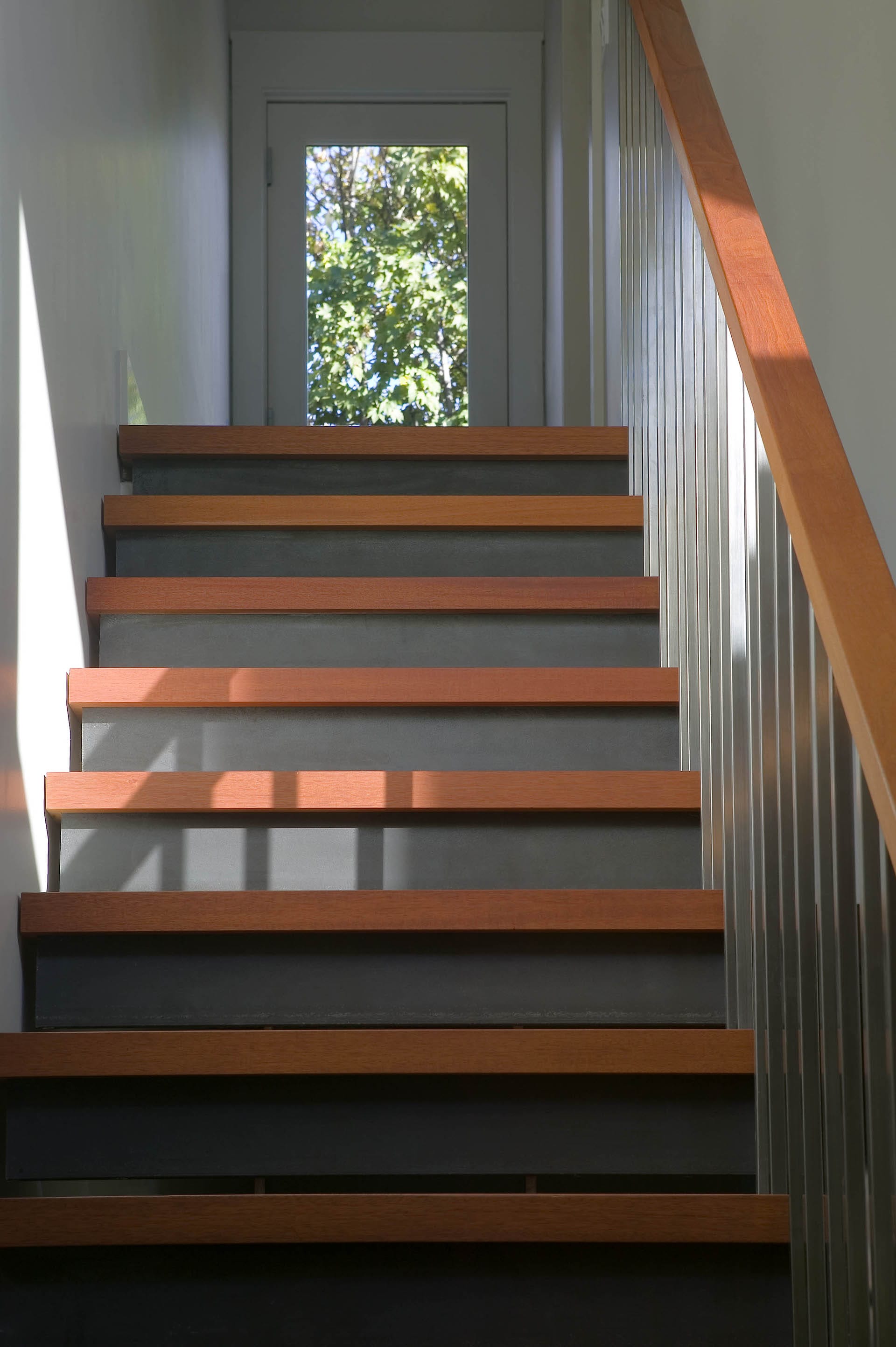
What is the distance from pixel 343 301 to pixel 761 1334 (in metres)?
4.51

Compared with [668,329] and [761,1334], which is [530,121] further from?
[761,1334]

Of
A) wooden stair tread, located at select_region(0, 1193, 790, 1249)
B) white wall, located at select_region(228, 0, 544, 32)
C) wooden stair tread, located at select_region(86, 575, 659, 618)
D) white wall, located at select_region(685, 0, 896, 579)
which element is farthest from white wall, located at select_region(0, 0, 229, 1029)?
white wall, located at select_region(228, 0, 544, 32)

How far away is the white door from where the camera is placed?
5.37m

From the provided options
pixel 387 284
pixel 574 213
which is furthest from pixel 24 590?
pixel 387 284

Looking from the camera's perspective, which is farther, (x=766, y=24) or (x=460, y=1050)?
(x=766, y=24)

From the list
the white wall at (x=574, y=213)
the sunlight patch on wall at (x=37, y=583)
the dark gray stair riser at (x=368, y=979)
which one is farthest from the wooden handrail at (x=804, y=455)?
the white wall at (x=574, y=213)

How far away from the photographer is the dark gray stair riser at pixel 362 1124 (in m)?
1.69

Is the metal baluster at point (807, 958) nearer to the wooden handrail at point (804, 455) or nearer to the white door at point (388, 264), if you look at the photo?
the wooden handrail at point (804, 455)

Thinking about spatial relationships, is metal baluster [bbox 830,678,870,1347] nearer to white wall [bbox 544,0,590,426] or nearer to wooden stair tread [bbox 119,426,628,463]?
wooden stair tread [bbox 119,426,628,463]

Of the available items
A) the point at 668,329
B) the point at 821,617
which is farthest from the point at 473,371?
the point at 821,617

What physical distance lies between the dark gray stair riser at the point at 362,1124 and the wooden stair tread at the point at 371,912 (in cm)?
21

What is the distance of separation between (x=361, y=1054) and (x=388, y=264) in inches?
168

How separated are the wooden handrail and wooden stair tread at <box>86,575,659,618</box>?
707mm

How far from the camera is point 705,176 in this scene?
1839 mm
